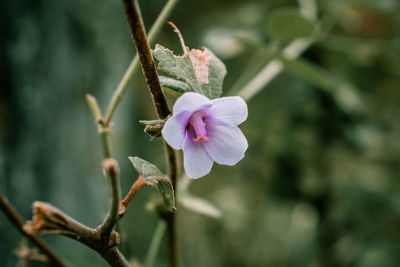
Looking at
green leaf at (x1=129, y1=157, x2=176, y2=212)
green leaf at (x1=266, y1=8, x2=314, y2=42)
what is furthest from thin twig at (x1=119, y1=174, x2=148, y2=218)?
green leaf at (x1=266, y1=8, x2=314, y2=42)

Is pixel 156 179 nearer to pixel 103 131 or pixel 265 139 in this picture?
pixel 103 131

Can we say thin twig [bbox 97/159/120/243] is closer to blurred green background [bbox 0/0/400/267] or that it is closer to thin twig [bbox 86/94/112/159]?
thin twig [bbox 86/94/112/159]

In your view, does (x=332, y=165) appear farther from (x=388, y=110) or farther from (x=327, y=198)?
(x=388, y=110)

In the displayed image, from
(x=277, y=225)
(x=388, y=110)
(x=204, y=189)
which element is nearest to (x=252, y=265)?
(x=277, y=225)

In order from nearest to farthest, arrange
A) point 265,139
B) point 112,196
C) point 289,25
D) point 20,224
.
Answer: point 112,196 → point 20,224 → point 289,25 → point 265,139

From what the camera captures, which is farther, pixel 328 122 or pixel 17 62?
pixel 328 122

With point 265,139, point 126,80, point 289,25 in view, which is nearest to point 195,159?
point 126,80
